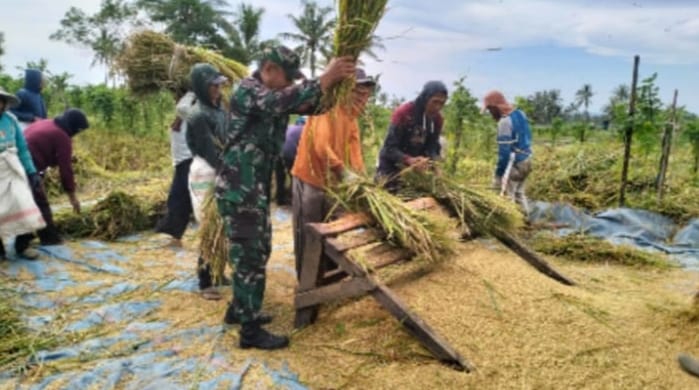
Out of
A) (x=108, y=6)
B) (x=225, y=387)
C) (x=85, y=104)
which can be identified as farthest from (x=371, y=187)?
(x=108, y=6)

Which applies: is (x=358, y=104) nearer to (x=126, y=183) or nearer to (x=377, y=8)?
(x=377, y=8)

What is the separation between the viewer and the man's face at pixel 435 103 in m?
4.30

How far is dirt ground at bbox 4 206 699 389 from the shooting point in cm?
253

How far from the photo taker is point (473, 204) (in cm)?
367

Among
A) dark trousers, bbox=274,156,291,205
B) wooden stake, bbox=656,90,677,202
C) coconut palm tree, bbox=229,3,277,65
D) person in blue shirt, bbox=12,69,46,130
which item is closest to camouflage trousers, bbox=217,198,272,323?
dark trousers, bbox=274,156,291,205

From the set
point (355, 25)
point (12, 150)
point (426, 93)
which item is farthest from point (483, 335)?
point (12, 150)

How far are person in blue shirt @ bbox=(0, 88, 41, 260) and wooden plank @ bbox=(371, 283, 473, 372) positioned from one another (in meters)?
3.09

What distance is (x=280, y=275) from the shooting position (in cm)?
441

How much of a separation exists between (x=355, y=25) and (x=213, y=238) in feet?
5.74

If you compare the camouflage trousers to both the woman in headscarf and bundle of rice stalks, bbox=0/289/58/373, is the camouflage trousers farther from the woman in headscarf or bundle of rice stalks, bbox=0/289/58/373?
the woman in headscarf

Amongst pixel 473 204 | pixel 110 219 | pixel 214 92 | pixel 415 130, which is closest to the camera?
pixel 473 204

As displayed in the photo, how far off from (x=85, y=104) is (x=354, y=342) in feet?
47.4

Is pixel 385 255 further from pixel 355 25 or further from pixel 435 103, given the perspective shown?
pixel 435 103

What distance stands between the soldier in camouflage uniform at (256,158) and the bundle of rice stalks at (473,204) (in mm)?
1221
